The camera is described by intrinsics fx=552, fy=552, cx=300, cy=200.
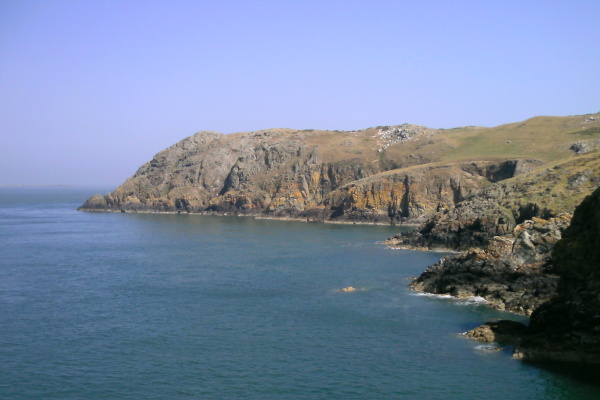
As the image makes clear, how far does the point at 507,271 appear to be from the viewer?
46.2 m

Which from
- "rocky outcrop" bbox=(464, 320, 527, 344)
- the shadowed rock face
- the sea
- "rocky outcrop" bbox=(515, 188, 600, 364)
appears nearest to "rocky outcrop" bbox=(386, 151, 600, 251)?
the sea

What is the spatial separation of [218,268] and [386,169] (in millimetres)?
84295

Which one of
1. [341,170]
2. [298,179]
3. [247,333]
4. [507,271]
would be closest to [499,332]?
[507,271]

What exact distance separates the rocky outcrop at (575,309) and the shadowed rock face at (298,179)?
235ft

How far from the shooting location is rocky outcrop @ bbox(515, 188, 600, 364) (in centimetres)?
3012

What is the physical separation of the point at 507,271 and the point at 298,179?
95667 mm

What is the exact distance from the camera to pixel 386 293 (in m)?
48.2

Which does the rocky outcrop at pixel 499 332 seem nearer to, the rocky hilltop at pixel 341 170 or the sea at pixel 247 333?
the sea at pixel 247 333

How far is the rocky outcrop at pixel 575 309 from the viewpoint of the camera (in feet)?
98.8

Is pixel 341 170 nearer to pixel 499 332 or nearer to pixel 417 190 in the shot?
pixel 417 190

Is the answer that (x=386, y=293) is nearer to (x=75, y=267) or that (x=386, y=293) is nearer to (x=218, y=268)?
(x=218, y=268)

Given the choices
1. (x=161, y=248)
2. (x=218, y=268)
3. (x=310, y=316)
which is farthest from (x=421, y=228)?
(x=310, y=316)

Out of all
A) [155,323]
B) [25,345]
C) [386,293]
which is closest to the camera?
[25,345]

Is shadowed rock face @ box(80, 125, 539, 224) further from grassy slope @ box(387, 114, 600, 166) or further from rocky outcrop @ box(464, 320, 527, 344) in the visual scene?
rocky outcrop @ box(464, 320, 527, 344)
